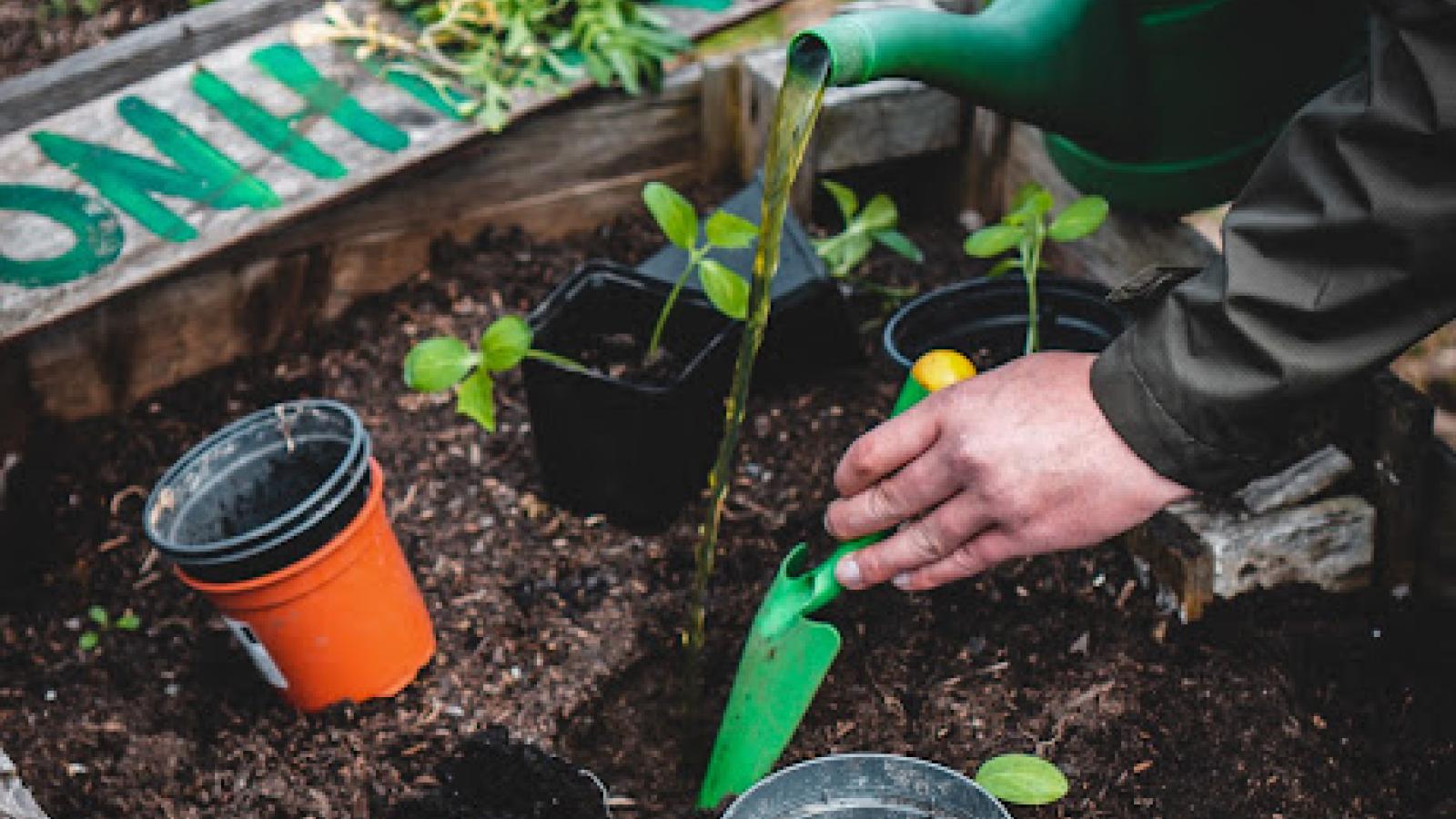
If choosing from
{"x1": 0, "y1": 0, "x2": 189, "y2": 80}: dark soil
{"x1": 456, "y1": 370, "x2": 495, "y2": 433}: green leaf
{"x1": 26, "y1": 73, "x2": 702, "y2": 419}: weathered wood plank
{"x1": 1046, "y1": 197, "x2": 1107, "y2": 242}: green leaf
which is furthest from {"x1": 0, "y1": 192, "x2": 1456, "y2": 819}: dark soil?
{"x1": 0, "y1": 0, "x2": 189, "y2": 80}: dark soil

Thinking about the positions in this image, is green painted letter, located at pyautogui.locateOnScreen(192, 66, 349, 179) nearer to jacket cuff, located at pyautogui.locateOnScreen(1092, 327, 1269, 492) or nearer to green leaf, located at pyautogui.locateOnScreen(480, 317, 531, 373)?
green leaf, located at pyautogui.locateOnScreen(480, 317, 531, 373)

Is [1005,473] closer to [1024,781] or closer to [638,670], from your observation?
[1024,781]

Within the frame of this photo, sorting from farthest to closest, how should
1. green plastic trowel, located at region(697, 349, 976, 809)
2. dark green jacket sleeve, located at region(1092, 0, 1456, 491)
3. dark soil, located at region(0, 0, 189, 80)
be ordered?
dark soil, located at region(0, 0, 189, 80) → green plastic trowel, located at region(697, 349, 976, 809) → dark green jacket sleeve, located at region(1092, 0, 1456, 491)

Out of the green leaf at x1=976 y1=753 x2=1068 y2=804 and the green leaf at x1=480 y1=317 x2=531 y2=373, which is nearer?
the green leaf at x1=976 y1=753 x2=1068 y2=804

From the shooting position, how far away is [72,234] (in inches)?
80.5

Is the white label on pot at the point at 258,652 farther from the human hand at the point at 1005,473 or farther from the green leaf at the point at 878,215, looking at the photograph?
the green leaf at the point at 878,215

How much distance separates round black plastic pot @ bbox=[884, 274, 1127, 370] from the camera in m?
1.89

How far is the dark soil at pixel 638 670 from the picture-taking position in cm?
157

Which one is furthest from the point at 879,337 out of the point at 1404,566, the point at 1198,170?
the point at 1404,566

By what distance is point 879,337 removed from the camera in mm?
2275

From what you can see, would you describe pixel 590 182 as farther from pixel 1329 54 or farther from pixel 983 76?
pixel 1329 54

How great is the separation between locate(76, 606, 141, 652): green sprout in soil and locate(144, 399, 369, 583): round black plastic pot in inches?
13.3

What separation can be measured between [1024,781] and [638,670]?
2.09ft

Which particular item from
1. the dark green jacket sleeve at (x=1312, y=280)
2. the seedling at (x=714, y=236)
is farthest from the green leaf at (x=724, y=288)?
the dark green jacket sleeve at (x=1312, y=280)
